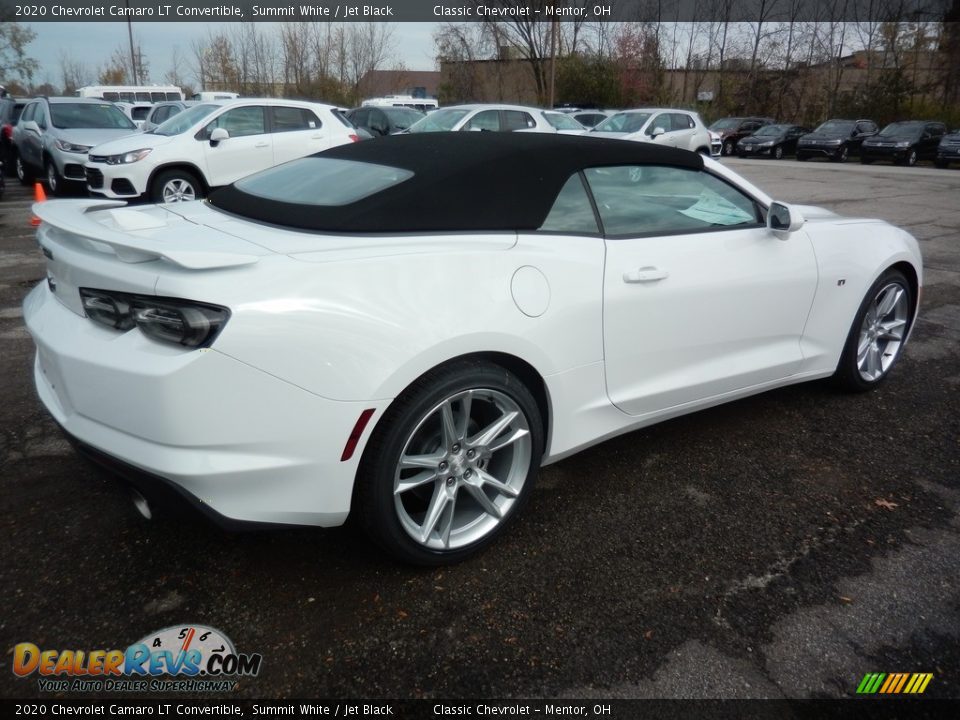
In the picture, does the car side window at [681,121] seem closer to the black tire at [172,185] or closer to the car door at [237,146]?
the car door at [237,146]

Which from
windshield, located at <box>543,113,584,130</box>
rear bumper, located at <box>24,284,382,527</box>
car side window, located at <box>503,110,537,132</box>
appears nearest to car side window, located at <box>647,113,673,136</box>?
windshield, located at <box>543,113,584,130</box>

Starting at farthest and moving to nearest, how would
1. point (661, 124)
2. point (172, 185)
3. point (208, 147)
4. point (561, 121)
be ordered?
point (661, 124)
point (561, 121)
point (208, 147)
point (172, 185)

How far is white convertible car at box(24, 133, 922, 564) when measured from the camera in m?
2.02

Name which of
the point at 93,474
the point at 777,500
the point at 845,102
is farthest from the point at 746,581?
the point at 845,102

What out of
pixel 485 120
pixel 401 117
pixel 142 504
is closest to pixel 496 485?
pixel 142 504

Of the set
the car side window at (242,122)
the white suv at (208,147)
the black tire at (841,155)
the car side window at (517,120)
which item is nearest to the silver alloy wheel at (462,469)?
the white suv at (208,147)

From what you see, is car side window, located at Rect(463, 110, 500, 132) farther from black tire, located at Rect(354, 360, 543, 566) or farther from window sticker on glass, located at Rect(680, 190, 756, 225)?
black tire, located at Rect(354, 360, 543, 566)

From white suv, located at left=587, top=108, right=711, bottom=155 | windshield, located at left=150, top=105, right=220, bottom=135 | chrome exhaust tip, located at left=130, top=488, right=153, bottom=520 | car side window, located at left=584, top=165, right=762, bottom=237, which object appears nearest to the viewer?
chrome exhaust tip, located at left=130, top=488, right=153, bottom=520

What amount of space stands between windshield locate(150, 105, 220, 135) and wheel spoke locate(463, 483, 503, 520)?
9.28 meters

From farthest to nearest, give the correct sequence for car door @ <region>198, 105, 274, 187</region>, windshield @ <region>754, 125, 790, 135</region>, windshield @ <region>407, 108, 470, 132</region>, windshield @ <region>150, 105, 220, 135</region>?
1. windshield @ <region>754, 125, 790, 135</region>
2. windshield @ <region>407, 108, 470, 132</region>
3. windshield @ <region>150, 105, 220, 135</region>
4. car door @ <region>198, 105, 274, 187</region>

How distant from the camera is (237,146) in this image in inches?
402

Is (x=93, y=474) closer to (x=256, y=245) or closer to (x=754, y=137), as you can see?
(x=256, y=245)

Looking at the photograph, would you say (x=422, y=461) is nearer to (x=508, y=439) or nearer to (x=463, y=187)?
(x=508, y=439)

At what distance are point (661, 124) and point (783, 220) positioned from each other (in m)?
15.3
